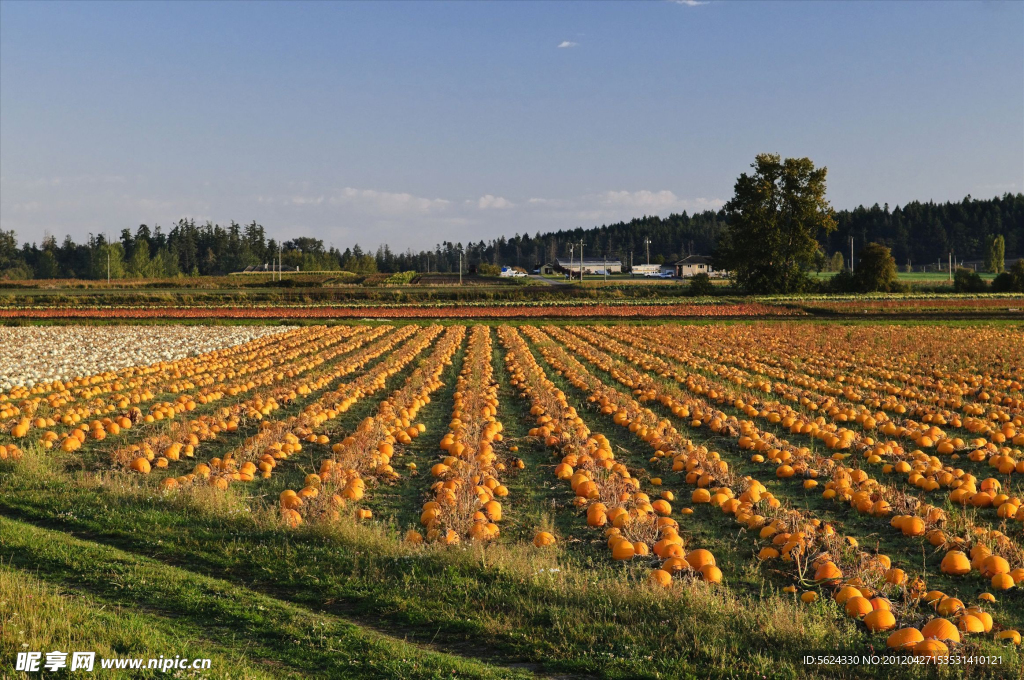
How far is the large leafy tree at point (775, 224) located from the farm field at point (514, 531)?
5934 centimetres

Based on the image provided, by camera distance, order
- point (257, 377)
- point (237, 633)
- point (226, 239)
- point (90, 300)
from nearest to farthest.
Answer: point (237, 633) → point (257, 377) → point (90, 300) → point (226, 239)

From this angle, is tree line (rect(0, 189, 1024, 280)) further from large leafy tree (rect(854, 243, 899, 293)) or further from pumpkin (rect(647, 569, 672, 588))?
pumpkin (rect(647, 569, 672, 588))

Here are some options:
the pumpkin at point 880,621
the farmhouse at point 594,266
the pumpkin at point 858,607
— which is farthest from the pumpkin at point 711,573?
the farmhouse at point 594,266

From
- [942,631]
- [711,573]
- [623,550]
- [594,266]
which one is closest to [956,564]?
[942,631]

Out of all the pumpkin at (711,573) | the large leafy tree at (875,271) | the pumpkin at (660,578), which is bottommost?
the pumpkin at (711,573)

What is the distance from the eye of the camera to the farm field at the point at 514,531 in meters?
5.46

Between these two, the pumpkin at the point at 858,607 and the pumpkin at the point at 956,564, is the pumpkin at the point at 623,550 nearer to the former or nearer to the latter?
the pumpkin at the point at 858,607

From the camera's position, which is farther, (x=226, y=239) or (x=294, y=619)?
(x=226, y=239)

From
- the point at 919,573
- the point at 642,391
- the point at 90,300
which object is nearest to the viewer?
the point at 919,573

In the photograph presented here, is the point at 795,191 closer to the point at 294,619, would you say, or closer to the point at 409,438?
the point at 409,438

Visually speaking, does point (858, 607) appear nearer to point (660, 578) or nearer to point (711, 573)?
point (711, 573)

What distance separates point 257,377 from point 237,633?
14.1m

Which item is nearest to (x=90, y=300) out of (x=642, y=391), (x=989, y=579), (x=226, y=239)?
(x=642, y=391)

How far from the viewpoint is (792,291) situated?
239 feet
